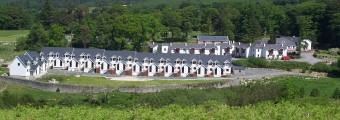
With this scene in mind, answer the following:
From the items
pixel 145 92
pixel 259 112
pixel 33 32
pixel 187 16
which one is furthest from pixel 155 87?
pixel 187 16

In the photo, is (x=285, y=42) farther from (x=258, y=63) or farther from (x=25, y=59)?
(x=25, y=59)

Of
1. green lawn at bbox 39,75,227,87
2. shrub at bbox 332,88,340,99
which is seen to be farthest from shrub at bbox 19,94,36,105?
shrub at bbox 332,88,340,99

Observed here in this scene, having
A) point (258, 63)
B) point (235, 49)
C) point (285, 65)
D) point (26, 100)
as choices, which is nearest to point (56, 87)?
point (26, 100)

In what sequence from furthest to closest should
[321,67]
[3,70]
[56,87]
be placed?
[321,67]
[3,70]
[56,87]

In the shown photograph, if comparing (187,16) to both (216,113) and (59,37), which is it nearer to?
(59,37)

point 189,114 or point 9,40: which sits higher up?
point 9,40

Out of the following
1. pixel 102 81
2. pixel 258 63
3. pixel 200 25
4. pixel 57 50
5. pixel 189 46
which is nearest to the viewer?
pixel 102 81

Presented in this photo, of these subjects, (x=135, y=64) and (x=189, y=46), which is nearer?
(x=135, y=64)

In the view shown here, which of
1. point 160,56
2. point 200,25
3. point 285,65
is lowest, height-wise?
point 285,65
